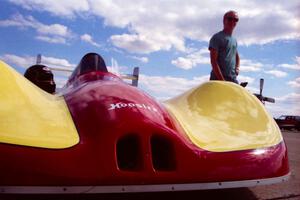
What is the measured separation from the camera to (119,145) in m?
2.90

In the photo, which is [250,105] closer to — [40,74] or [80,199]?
[80,199]

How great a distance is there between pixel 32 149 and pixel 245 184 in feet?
4.99

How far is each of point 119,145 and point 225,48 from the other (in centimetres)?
329

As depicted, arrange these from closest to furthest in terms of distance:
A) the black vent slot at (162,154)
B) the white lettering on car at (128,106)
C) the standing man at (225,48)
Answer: the black vent slot at (162,154), the white lettering on car at (128,106), the standing man at (225,48)

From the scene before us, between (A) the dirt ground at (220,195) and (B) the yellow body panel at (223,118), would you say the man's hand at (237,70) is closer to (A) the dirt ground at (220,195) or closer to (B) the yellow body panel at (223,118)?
(B) the yellow body panel at (223,118)

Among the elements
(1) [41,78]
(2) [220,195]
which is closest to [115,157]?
(2) [220,195]

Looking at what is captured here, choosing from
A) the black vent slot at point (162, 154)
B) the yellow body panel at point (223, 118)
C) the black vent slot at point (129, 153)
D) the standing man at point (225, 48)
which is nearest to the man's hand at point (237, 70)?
the standing man at point (225, 48)

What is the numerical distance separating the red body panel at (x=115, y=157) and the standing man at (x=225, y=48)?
2481 millimetres

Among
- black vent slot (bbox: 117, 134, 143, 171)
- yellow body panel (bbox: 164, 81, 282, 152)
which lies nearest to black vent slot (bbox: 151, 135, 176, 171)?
black vent slot (bbox: 117, 134, 143, 171)

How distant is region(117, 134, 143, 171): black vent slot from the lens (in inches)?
104

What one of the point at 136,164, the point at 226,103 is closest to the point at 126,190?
the point at 136,164

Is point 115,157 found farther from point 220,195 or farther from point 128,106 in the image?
point 220,195

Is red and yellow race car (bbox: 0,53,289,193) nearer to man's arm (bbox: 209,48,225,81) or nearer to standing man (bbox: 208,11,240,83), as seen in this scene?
man's arm (bbox: 209,48,225,81)

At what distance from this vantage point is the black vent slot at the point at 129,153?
265cm
